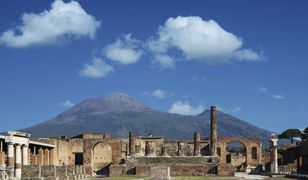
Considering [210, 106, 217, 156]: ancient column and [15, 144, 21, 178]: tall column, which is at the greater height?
[210, 106, 217, 156]: ancient column

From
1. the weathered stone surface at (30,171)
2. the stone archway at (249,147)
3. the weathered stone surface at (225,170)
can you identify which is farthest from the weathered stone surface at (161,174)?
the stone archway at (249,147)

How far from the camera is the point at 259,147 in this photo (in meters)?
79.4

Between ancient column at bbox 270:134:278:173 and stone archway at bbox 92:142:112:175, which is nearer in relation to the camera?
ancient column at bbox 270:134:278:173

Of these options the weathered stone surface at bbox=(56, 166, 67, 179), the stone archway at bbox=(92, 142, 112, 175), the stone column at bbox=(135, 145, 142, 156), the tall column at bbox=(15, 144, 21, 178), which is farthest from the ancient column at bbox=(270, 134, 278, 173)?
the tall column at bbox=(15, 144, 21, 178)

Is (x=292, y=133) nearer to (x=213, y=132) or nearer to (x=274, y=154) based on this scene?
(x=213, y=132)

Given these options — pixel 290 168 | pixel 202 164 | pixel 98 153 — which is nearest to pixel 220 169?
pixel 202 164

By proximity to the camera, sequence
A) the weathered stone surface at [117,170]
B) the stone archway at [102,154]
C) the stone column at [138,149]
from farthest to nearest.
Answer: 1. the stone archway at [102,154]
2. the stone column at [138,149]
3. the weathered stone surface at [117,170]

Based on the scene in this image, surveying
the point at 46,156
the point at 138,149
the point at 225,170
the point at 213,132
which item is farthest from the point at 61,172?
the point at 138,149

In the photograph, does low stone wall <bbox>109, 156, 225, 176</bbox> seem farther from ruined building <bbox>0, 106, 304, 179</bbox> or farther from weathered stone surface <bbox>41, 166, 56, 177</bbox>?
weathered stone surface <bbox>41, 166, 56, 177</bbox>

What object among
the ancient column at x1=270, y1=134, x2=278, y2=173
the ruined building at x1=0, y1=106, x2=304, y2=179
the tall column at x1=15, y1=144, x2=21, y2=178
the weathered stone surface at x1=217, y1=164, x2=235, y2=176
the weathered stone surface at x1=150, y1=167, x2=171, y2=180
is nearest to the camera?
the tall column at x1=15, y1=144, x2=21, y2=178

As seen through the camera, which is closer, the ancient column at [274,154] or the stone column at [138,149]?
the ancient column at [274,154]

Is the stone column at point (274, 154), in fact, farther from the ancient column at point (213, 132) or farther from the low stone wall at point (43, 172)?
the low stone wall at point (43, 172)

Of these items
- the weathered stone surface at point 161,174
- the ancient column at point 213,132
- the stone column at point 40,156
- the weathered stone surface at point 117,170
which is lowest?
the weathered stone surface at point 117,170

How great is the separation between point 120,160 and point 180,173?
42.9 ft
